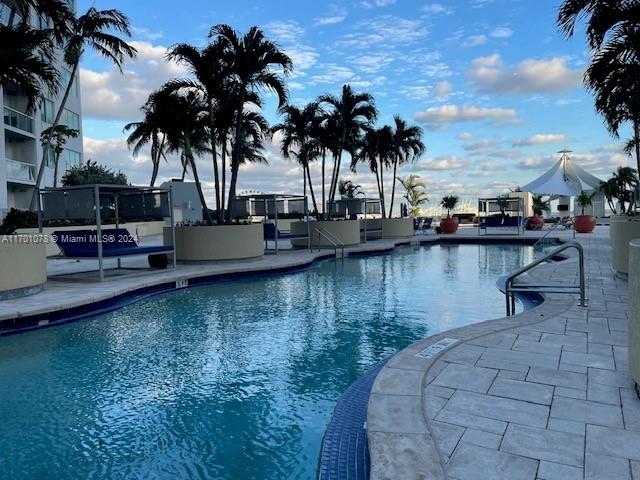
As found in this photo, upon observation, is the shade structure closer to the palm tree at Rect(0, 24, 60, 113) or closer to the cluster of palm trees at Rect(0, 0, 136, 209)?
the cluster of palm trees at Rect(0, 0, 136, 209)

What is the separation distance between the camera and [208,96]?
41.3 feet

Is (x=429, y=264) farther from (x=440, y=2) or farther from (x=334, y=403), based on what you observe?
(x=334, y=403)

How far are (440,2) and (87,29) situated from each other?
9.48 meters

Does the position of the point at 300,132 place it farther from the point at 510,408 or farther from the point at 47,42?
the point at 510,408

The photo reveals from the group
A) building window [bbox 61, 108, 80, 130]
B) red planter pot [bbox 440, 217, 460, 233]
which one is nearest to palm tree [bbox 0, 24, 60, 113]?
red planter pot [bbox 440, 217, 460, 233]

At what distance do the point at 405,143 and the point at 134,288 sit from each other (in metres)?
17.1

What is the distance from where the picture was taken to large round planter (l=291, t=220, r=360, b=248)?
16344 millimetres

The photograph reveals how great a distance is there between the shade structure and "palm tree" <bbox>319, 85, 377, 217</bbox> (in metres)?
12.7

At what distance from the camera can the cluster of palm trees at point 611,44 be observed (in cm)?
753

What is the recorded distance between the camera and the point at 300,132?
1794cm

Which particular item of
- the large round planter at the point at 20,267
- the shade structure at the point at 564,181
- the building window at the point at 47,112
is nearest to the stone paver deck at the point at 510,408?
the large round planter at the point at 20,267

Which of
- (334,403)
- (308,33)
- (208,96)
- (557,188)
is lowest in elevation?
(334,403)

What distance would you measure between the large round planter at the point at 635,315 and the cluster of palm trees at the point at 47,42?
29.9ft

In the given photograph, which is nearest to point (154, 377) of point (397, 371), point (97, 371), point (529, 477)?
point (97, 371)
